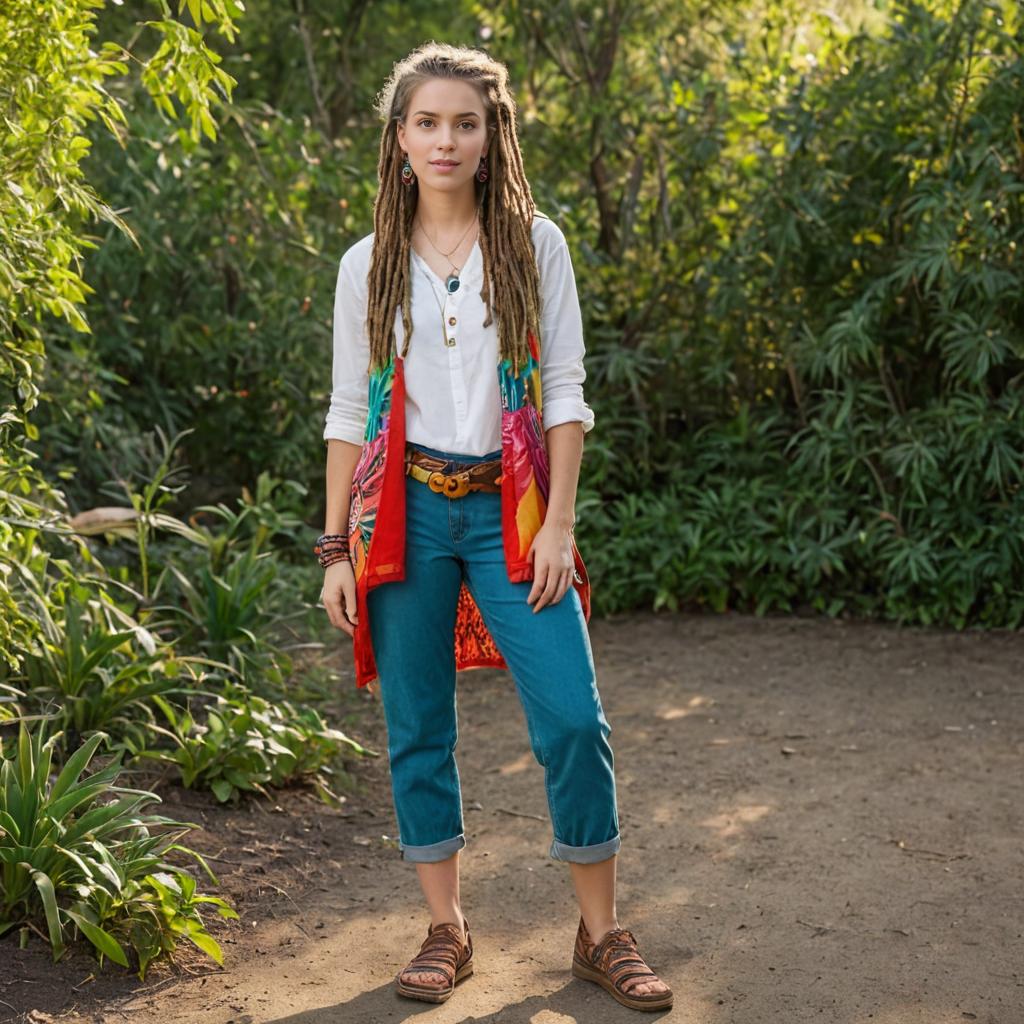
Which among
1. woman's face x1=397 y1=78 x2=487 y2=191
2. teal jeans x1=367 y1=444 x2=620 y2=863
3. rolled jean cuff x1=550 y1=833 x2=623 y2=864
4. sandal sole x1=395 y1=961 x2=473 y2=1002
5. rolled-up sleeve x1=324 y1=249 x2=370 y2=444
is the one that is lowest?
sandal sole x1=395 y1=961 x2=473 y2=1002

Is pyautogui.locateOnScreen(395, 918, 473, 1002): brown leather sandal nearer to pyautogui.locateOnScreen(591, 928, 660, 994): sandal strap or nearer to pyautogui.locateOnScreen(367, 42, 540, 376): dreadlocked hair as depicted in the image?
pyautogui.locateOnScreen(591, 928, 660, 994): sandal strap

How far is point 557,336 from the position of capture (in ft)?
9.79

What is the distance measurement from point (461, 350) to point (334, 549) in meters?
0.50

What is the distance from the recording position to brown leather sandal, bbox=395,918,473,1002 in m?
3.09

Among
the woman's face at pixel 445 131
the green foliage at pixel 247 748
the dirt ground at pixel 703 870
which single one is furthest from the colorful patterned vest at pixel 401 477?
the green foliage at pixel 247 748

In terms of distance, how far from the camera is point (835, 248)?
21.3 ft

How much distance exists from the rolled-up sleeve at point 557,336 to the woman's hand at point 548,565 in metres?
0.24

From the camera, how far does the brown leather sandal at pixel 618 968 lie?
3.03 m

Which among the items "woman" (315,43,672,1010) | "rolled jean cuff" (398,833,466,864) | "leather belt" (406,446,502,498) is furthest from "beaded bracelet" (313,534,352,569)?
"rolled jean cuff" (398,833,466,864)

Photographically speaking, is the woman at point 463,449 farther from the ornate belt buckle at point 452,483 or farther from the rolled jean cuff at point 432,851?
the rolled jean cuff at point 432,851

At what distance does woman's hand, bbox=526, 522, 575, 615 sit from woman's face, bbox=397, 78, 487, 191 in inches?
28.4

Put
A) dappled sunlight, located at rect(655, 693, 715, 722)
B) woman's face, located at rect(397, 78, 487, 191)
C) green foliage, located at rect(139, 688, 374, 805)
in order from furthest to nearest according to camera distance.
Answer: dappled sunlight, located at rect(655, 693, 715, 722) → green foliage, located at rect(139, 688, 374, 805) → woman's face, located at rect(397, 78, 487, 191)

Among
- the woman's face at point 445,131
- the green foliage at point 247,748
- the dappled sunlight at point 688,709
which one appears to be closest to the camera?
the woman's face at point 445,131

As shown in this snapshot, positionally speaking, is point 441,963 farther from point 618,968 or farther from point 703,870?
point 703,870
